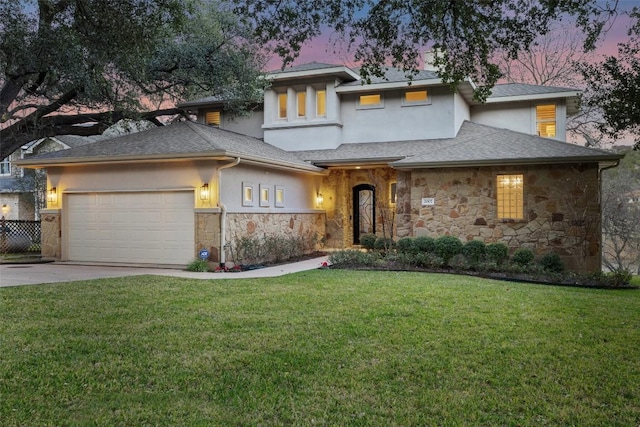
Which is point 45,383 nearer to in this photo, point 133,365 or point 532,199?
point 133,365

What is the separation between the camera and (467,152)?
565 inches

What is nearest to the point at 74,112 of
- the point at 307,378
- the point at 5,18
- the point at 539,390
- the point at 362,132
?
the point at 5,18

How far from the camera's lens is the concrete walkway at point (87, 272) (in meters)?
10.5

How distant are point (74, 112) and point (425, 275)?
462 inches

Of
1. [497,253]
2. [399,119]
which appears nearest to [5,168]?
[399,119]

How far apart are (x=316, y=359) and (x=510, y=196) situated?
10.4m

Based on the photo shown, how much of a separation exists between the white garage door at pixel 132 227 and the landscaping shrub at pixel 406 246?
5.32 m

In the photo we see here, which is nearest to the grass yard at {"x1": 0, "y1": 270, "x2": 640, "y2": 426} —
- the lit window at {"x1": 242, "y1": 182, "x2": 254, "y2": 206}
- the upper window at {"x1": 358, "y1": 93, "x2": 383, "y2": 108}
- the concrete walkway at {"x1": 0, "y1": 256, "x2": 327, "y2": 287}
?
the concrete walkway at {"x1": 0, "y1": 256, "x2": 327, "y2": 287}

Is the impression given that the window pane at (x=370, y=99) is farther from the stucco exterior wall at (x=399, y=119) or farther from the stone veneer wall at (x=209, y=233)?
the stone veneer wall at (x=209, y=233)

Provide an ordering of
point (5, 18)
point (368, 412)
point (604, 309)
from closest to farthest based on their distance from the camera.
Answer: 1. point (368, 412)
2. point (604, 309)
3. point (5, 18)

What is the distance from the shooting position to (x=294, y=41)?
797cm

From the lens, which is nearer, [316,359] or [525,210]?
[316,359]

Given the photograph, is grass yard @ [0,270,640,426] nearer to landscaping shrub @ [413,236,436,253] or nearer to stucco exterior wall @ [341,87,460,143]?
landscaping shrub @ [413,236,436,253]

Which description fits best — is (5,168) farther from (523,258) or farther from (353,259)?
(523,258)
